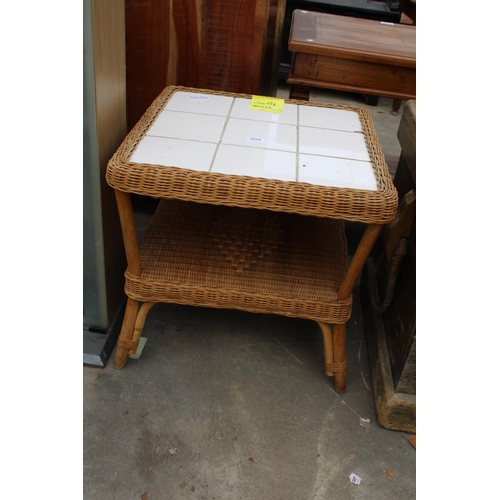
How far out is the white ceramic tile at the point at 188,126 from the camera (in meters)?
1.45

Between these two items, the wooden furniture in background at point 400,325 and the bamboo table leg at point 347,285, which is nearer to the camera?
the bamboo table leg at point 347,285

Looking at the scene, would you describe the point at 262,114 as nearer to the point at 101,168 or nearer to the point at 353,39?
the point at 101,168

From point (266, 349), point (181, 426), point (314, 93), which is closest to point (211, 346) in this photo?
point (266, 349)

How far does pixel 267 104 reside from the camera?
1740 mm

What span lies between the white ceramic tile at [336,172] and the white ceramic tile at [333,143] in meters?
0.04

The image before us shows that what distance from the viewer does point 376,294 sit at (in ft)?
6.04

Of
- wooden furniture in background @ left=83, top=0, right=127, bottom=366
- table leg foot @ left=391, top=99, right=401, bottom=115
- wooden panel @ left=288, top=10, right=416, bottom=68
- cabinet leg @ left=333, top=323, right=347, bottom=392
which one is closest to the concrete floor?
cabinet leg @ left=333, top=323, right=347, bottom=392

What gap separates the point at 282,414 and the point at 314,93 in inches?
139

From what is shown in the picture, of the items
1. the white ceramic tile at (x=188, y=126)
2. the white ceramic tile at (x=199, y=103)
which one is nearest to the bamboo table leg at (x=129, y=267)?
the white ceramic tile at (x=188, y=126)

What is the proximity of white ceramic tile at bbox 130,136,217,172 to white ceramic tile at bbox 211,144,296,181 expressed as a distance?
0.10 ft

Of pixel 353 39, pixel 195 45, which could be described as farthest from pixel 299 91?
pixel 195 45

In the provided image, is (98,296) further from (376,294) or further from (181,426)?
(376,294)

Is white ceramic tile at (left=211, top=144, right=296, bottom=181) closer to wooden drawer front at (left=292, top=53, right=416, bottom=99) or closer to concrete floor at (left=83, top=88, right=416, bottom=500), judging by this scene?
concrete floor at (left=83, top=88, right=416, bottom=500)

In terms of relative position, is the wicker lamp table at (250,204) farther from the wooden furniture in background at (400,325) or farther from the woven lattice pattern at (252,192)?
the wooden furniture in background at (400,325)
